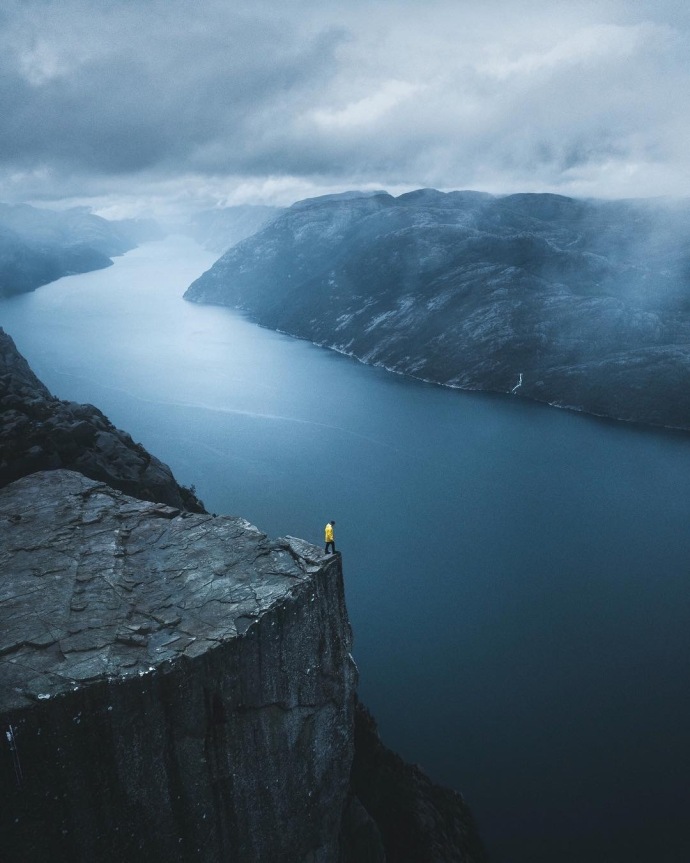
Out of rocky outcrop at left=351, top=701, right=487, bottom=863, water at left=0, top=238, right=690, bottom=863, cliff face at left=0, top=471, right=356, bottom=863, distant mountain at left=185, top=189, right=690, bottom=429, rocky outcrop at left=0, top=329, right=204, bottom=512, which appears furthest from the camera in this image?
distant mountain at left=185, top=189, right=690, bottom=429

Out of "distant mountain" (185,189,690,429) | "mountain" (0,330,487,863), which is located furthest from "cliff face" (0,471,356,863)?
"distant mountain" (185,189,690,429)

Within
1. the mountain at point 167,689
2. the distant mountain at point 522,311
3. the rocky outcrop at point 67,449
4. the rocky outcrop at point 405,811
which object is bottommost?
the rocky outcrop at point 405,811

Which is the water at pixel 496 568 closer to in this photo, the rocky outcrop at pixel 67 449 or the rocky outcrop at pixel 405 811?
the rocky outcrop at pixel 405 811

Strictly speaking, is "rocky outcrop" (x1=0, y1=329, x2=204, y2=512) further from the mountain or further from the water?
the water

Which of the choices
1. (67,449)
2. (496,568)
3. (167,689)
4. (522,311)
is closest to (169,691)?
(167,689)

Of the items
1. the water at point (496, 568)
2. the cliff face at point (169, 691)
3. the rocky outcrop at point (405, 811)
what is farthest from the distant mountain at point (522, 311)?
the cliff face at point (169, 691)
